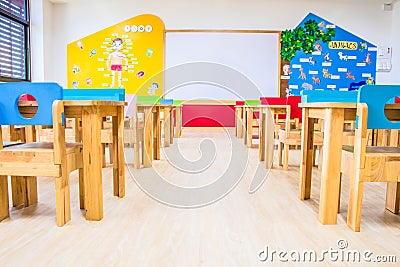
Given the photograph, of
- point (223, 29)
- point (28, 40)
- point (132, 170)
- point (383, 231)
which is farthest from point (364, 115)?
point (28, 40)

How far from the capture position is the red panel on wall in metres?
6.90

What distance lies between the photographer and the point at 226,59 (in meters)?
6.57

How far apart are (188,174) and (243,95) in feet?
14.5

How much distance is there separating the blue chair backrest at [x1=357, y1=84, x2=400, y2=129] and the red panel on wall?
535cm

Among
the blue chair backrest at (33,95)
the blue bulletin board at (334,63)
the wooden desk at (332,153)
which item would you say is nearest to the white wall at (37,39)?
the blue bulletin board at (334,63)

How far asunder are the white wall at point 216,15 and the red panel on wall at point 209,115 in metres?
1.59

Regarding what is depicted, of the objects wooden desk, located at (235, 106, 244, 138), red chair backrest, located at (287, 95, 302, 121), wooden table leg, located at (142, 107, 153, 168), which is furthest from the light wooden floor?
wooden desk, located at (235, 106, 244, 138)

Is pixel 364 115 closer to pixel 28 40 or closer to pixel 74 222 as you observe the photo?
pixel 74 222

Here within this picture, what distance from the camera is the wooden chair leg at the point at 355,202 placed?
1513 mm

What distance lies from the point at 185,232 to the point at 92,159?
22.1 inches

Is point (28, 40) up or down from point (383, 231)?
up

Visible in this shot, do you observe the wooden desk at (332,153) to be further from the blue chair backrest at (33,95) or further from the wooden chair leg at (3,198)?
the wooden chair leg at (3,198)

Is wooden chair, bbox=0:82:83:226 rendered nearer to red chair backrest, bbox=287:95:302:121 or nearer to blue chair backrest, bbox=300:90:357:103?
blue chair backrest, bbox=300:90:357:103

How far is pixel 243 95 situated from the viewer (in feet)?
22.6
